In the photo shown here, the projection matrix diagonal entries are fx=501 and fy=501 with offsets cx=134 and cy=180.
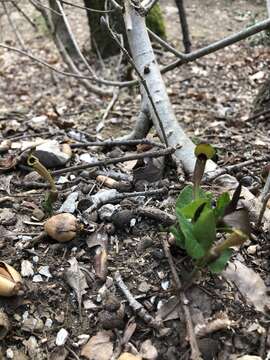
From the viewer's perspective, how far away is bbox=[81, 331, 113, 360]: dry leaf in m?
1.38

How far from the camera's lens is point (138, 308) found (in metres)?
1.44

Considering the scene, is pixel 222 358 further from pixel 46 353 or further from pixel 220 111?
pixel 220 111

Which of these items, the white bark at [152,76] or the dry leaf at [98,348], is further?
the white bark at [152,76]

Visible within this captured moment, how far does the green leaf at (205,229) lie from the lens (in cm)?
132

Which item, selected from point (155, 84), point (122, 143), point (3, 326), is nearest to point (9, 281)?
point (3, 326)

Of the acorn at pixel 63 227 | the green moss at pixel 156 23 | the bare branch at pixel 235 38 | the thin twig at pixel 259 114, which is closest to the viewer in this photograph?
the acorn at pixel 63 227

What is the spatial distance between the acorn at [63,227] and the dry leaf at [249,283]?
502mm

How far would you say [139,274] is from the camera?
1565 millimetres

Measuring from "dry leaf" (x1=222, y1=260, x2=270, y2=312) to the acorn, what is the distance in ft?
1.65

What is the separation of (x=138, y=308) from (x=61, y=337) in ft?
0.77

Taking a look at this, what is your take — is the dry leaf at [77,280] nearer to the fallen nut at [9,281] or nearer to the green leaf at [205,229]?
the fallen nut at [9,281]

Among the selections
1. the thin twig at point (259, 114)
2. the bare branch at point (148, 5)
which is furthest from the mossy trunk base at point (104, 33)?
the bare branch at point (148, 5)

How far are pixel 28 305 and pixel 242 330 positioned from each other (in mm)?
630

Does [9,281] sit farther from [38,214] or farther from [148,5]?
[148,5]
